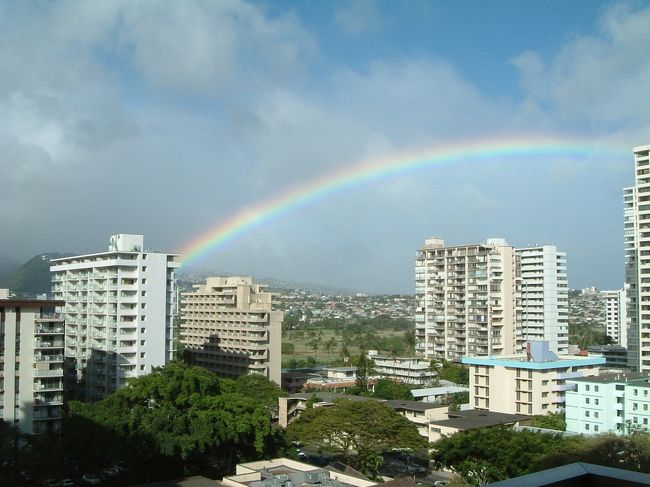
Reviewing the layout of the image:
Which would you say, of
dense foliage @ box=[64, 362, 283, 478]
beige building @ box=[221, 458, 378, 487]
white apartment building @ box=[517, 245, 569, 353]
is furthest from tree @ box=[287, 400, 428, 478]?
white apartment building @ box=[517, 245, 569, 353]

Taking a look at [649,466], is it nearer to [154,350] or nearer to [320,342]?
[154,350]

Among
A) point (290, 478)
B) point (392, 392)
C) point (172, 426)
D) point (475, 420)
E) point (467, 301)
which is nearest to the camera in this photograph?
point (290, 478)

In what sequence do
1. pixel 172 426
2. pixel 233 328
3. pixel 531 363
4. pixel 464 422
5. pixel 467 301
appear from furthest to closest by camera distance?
pixel 467 301 < pixel 233 328 < pixel 531 363 < pixel 464 422 < pixel 172 426

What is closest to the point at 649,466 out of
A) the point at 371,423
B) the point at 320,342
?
the point at 371,423

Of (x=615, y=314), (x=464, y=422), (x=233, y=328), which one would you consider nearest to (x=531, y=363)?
(x=464, y=422)

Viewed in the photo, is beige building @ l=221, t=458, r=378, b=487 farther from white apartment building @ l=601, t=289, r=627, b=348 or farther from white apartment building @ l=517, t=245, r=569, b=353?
white apartment building @ l=601, t=289, r=627, b=348

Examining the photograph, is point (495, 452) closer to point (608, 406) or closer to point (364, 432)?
point (364, 432)

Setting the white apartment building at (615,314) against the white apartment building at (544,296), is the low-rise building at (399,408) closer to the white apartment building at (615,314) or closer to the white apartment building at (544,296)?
the white apartment building at (544,296)

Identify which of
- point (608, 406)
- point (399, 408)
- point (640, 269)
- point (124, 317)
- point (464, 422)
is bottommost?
point (399, 408)
